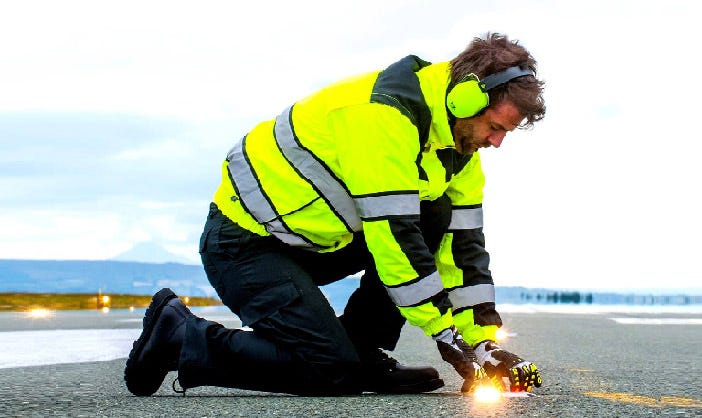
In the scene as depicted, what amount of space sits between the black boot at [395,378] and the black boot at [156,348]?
2.66ft

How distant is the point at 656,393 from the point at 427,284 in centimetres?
115

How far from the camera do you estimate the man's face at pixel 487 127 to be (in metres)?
3.38

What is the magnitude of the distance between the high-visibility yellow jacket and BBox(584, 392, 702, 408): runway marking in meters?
0.55

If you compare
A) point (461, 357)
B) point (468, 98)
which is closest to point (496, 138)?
point (468, 98)

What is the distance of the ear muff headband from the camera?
331 centimetres

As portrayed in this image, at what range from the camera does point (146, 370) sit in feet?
12.5

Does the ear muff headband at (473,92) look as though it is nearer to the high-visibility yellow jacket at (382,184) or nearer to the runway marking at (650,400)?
the high-visibility yellow jacket at (382,184)

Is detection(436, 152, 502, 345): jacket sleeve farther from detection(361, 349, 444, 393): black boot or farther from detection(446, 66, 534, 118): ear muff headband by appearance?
detection(446, 66, 534, 118): ear muff headband

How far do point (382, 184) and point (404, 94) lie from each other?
1.18 ft

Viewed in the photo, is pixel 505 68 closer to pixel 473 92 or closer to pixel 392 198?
pixel 473 92

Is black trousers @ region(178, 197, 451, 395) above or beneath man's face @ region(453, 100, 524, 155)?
beneath

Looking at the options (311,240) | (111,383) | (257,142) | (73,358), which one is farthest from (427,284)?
(73,358)

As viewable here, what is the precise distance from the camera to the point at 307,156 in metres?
3.51

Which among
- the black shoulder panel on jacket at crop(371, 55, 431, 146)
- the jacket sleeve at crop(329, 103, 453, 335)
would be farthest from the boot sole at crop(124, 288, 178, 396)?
the black shoulder panel on jacket at crop(371, 55, 431, 146)
